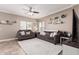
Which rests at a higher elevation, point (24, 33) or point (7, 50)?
point (24, 33)

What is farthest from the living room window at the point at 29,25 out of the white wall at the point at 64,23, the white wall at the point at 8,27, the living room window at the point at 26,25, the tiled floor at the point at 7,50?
the tiled floor at the point at 7,50

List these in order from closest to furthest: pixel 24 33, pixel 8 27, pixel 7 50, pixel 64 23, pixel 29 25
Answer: pixel 8 27, pixel 29 25, pixel 7 50, pixel 24 33, pixel 64 23

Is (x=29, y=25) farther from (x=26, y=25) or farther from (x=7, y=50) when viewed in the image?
(x=7, y=50)

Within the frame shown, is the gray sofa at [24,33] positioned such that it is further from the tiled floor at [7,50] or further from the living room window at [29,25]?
the tiled floor at [7,50]

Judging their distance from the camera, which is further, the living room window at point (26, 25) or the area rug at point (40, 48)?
the area rug at point (40, 48)

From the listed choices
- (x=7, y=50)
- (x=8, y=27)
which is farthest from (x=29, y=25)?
(x=7, y=50)

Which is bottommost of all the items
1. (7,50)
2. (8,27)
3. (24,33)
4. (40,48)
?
(40,48)

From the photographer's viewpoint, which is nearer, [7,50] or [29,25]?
[29,25]

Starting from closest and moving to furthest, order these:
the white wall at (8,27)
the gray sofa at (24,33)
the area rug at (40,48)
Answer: the white wall at (8,27), the gray sofa at (24,33), the area rug at (40,48)

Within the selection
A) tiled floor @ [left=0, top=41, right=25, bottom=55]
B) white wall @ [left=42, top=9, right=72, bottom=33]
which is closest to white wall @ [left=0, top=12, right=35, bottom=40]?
tiled floor @ [left=0, top=41, right=25, bottom=55]

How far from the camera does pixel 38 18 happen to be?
198 cm
